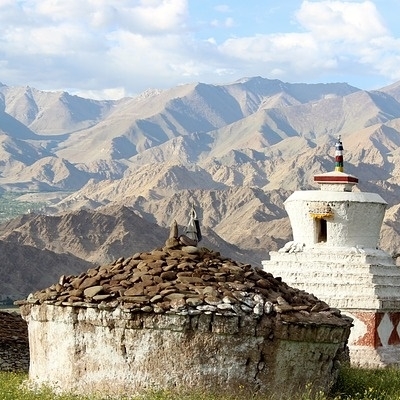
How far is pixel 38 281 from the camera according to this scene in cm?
9375

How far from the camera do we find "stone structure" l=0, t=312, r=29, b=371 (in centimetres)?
1910

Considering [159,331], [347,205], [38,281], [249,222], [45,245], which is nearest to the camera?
[159,331]

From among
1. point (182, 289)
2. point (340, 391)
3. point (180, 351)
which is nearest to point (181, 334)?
point (180, 351)

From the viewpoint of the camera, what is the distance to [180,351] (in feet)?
38.4

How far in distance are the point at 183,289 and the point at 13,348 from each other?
8652mm

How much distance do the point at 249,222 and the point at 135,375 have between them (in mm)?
157335

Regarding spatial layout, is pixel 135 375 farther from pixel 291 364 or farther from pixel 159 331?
pixel 291 364

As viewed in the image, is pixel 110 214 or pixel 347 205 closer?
pixel 347 205

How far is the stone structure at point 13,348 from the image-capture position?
19.1 metres

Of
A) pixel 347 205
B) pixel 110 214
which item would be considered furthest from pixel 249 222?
pixel 347 205

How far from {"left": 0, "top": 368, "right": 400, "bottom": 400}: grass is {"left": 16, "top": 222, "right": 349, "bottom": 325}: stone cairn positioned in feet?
2.89

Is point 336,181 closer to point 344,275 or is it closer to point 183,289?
point 344,275

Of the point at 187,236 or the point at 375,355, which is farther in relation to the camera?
the point at 375,355

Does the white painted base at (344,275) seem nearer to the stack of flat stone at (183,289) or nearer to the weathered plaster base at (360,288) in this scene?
the weathered plaster base at (360,288)
